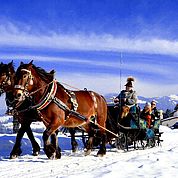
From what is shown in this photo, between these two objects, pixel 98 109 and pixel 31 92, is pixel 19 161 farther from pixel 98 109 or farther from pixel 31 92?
pixel 98 109

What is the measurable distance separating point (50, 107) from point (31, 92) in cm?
57

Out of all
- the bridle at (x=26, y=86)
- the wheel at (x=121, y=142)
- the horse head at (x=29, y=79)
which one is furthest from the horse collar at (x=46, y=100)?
the wheel at (x=121, y=142)

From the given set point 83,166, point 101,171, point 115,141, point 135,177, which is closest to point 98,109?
point 115,141

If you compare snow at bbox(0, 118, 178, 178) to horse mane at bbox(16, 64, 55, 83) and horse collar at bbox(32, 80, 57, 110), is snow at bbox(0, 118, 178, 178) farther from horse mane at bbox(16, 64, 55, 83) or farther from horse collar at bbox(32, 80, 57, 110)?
horse mane at bbox(16, 64, 55, 83)

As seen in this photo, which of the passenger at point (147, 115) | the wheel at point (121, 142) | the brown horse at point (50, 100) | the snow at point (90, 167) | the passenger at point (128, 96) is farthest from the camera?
the passenger at point (147, 115)

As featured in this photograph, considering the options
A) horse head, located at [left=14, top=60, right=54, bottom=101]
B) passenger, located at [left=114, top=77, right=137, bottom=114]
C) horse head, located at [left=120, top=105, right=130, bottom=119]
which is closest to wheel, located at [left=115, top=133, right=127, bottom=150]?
horse head, located at [left=120, top=105, right=130, bottom=119]

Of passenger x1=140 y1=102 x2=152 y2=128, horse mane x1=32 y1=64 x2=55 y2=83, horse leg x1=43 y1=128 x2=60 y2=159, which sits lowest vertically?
horse leg x1=43 y1=128 x2=60 y2=159

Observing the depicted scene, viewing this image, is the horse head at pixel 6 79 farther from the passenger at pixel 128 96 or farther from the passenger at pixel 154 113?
the passenger at pixel 154 113

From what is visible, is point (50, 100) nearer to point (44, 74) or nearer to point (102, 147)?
point (44, 74)

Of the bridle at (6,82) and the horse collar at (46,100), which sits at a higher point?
the bridle at (6,82)

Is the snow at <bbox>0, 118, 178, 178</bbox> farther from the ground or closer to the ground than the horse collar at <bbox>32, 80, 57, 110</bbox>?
closer to the ground

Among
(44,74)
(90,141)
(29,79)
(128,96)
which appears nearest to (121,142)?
(128,96)

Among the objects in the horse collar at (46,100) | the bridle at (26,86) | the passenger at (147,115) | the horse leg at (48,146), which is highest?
the bridle at (26,86)

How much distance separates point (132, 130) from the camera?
41.7ft
